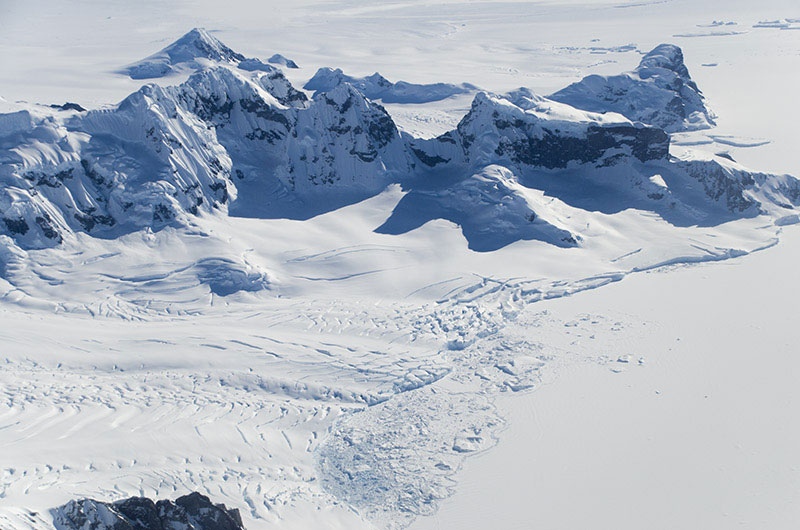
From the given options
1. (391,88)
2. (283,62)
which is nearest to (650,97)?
(391,88)

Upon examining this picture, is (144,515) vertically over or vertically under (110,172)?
under

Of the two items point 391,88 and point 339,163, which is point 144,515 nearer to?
point 339,163

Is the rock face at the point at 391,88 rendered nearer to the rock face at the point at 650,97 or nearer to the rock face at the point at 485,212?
the rock face at the point at 650,97

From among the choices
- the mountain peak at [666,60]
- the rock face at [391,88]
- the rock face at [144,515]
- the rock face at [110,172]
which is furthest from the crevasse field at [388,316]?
the rock face at [391,88]

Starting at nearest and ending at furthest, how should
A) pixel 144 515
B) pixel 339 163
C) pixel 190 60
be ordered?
pixel 144 515 < pixel 339 163 < pixel 190 60

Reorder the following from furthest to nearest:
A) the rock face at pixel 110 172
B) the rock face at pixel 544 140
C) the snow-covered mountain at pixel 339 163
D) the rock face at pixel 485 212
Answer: the rock face at pixel 544 140 < the rock face at pixel 485 212 < the snow-covered mountain at pixel 339 163 < the rock face at pixel 110 172

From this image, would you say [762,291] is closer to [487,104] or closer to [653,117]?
[487,104]

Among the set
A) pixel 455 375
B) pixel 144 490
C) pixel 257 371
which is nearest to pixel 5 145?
pixel 257 371
